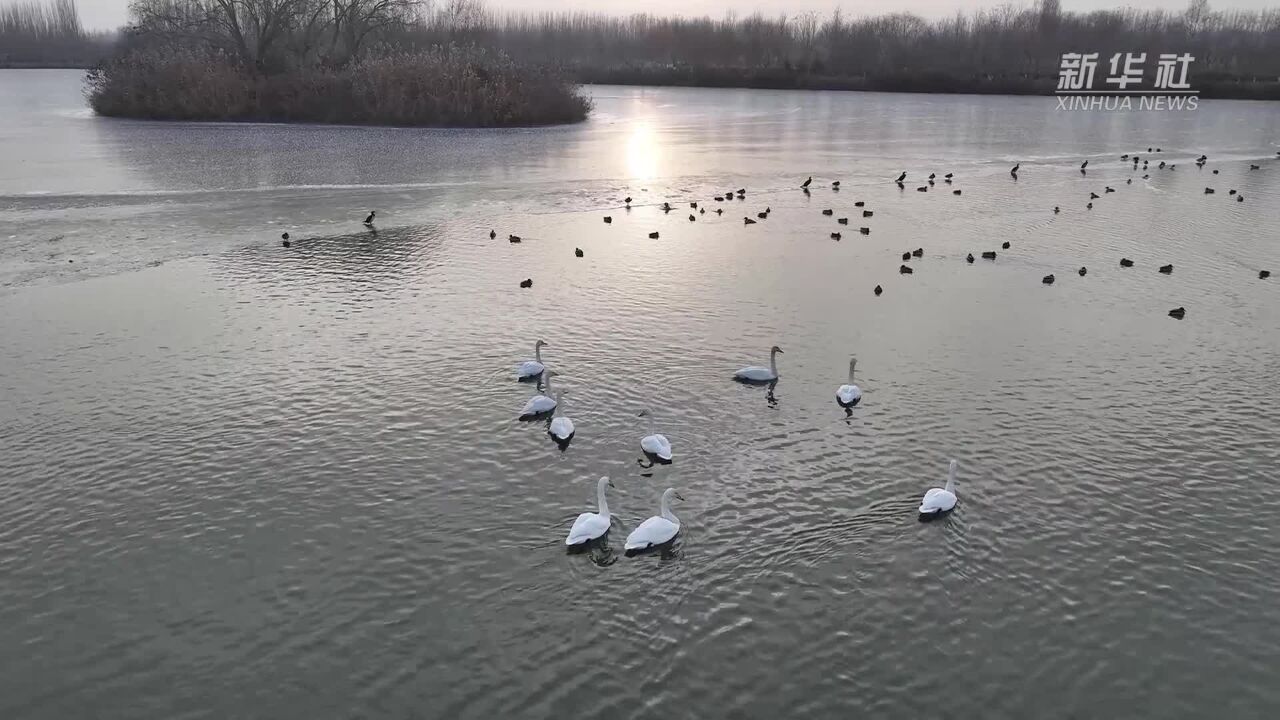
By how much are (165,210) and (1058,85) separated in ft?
362

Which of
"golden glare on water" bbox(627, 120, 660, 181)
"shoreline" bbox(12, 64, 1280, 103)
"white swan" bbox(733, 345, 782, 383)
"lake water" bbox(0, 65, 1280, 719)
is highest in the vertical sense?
"shoreline" bbox(12, 64, 1280, 103)

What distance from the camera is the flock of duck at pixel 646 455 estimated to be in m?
13.6

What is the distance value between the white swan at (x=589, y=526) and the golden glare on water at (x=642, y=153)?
36414mm

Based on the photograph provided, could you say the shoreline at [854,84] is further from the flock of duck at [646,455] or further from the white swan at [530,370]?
the flock of duck at [646,455]

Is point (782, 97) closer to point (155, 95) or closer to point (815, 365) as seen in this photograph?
point (155, 95)

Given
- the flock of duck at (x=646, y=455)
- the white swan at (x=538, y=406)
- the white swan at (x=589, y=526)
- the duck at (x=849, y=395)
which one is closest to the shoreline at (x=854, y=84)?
the flock of duck at (x=646, y=455)

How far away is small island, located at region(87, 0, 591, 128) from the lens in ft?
221

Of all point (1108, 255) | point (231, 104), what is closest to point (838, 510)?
point (1108, 255)

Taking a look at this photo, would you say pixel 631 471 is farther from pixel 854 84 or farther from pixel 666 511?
pixel 854 84

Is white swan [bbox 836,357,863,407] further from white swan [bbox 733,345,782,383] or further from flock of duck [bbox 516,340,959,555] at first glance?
white swan [bbox 733,345,782,383]

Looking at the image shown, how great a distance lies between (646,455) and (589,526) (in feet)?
10.6

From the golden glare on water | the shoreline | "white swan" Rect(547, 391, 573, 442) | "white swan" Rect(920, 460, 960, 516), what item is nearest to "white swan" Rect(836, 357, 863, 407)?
"white swan" Rect(920, 460, 960, 516)

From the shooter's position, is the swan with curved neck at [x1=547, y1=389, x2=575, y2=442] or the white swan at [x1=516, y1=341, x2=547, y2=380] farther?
the white swan at [x1=516, y1=341, x2=547, y2=380]

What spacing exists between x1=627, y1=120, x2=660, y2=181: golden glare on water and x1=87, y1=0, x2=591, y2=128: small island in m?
6.97
